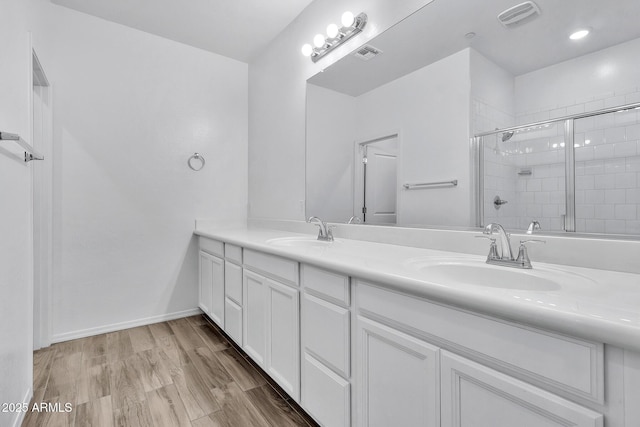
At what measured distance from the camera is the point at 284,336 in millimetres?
1383

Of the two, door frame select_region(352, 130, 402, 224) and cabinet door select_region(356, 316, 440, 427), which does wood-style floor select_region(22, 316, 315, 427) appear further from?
door frame select_region(352, 130, 402, 224)

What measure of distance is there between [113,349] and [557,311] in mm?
2503

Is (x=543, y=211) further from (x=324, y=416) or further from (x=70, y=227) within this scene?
(x=70, y=227)

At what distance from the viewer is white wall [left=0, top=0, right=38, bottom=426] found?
108cm

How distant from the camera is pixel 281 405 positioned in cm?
145

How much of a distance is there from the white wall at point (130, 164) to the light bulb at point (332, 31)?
133 cm

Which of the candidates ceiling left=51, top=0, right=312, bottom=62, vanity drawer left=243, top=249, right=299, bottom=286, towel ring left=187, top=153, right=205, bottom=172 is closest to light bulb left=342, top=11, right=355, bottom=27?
ceiling left=51, top=0, right=312, bottom=62

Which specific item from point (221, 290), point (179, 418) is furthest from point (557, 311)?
point (221, 290)

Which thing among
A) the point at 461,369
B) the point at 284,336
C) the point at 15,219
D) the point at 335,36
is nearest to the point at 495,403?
the point at 461,369

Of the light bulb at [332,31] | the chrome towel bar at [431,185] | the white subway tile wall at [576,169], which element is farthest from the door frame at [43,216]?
the white subway tile wall at [576,169]

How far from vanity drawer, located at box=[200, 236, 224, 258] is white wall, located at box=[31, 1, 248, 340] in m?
0.26

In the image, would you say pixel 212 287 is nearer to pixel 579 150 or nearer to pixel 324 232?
pixel 324 232

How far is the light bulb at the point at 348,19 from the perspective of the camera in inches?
69.8

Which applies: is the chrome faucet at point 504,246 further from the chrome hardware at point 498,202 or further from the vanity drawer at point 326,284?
the vanity drawer at point 326,284
